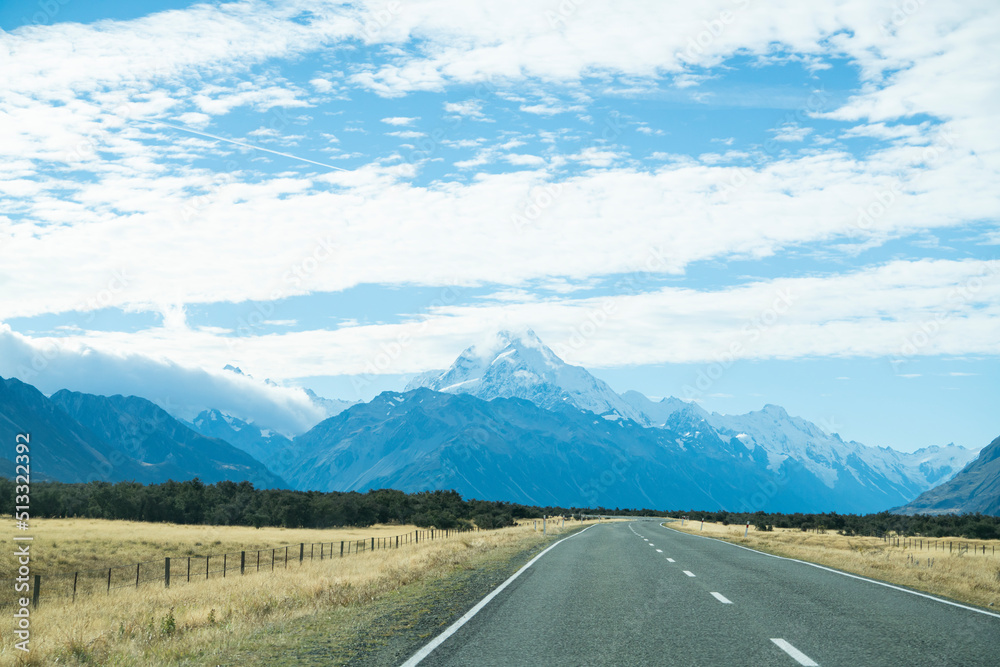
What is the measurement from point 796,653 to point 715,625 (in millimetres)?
2079

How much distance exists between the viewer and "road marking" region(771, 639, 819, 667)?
8750 millimetres

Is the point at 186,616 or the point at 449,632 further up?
the point at 449,632

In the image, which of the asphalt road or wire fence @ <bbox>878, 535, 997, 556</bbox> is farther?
wire fence @ <bbox>878, 535, 997, 556</bbox>

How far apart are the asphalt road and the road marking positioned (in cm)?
1

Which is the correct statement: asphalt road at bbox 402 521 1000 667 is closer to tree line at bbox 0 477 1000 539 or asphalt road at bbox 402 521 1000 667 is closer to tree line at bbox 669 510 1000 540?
tree line at bbox 0 477 1000 539

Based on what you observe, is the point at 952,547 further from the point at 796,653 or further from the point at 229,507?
the point at 229,507

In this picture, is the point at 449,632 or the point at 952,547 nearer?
the point at 449,632

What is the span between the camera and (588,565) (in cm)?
2303

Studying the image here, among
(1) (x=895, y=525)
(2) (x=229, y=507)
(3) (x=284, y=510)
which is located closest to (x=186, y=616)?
(3) (x=284, y=510)

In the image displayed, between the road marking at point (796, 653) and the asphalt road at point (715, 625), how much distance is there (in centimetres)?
1

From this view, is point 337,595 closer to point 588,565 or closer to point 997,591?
point 588,565

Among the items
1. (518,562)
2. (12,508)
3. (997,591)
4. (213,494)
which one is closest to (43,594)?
(518,562)

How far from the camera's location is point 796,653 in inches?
367

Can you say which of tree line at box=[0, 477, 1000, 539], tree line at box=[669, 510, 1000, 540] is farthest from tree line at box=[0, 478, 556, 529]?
tree line at box=[669, 510, 1000, 540]
